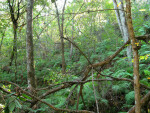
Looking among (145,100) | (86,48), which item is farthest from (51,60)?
(145,100)

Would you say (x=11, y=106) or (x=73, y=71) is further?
(x=73, y=71)

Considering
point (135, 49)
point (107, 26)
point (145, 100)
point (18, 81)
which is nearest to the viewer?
point (135, 49)

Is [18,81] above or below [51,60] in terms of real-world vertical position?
below

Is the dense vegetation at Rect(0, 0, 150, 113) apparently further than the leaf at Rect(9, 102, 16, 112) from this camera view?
Yes

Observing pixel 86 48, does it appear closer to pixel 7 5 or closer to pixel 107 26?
pixel 107 26

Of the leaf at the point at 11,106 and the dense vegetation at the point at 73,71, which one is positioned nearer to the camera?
the leaf at the point at 11,106

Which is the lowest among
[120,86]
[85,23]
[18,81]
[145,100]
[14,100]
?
[18,81]

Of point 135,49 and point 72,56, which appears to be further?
point 72,56

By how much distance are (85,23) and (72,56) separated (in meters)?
3.61

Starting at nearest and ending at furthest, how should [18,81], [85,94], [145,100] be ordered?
1. [145,100]
2. [85,94]
3. [18,81]

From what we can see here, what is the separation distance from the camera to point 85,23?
964cm

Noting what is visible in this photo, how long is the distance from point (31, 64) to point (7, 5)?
6.84 m

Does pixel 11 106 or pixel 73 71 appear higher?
pixel 11 106

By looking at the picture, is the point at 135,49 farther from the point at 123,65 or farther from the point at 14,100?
the point at 123,65
